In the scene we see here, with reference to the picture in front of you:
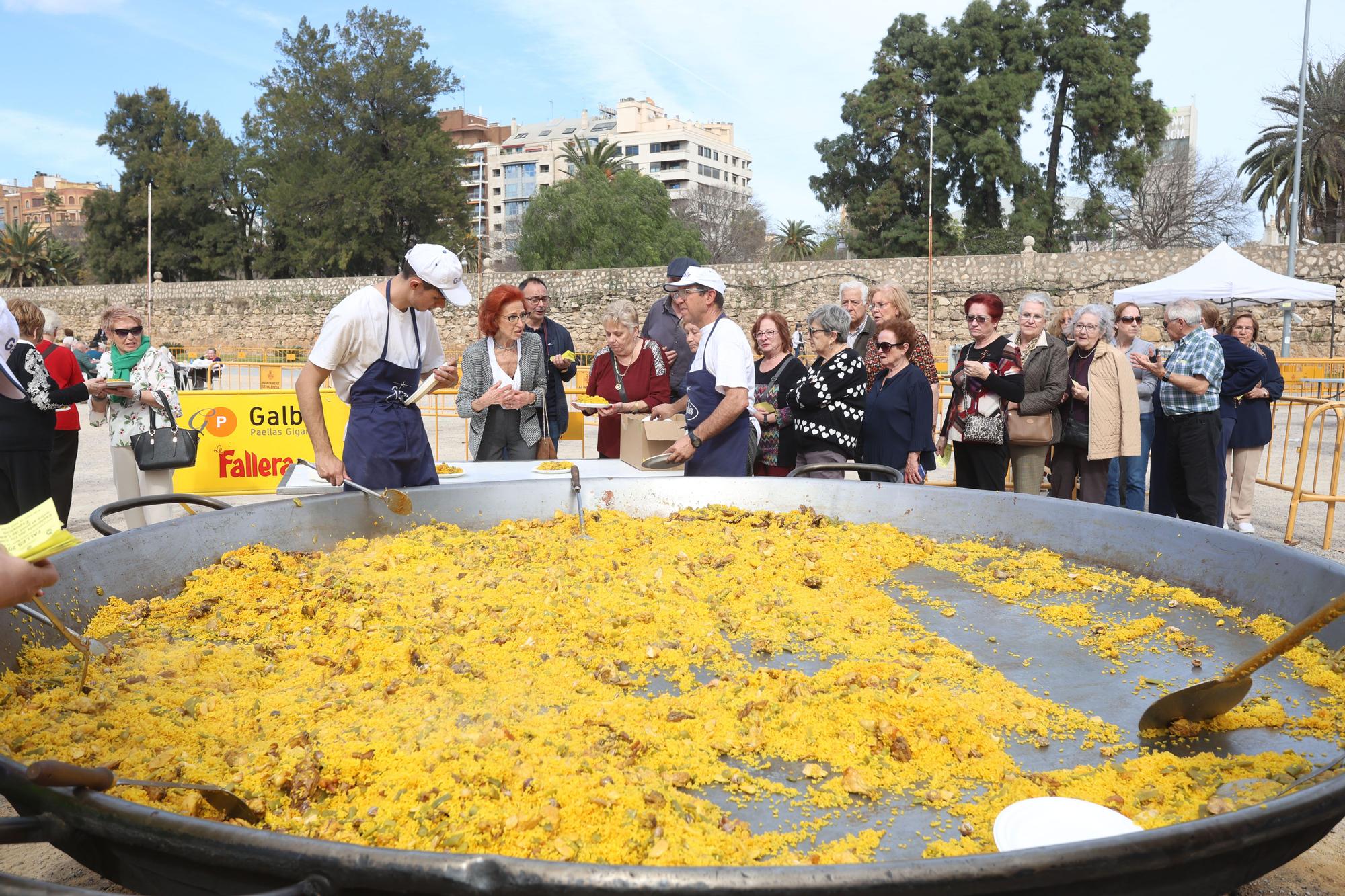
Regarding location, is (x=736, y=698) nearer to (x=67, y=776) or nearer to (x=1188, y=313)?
(x=67, y=776)

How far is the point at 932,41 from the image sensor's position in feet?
105

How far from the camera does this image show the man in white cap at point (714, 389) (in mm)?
4191

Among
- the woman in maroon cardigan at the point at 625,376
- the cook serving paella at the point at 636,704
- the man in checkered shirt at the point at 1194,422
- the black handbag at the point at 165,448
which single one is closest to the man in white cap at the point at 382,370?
the cook serving paella at the point at 636,704

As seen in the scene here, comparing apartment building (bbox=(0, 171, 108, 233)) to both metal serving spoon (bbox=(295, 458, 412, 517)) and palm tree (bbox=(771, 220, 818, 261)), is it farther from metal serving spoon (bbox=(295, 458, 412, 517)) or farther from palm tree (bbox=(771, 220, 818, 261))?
metal serving spoon (bbox=(295, 458, 412, 517))

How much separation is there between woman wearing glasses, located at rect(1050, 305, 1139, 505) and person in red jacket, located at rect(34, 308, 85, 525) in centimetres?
597

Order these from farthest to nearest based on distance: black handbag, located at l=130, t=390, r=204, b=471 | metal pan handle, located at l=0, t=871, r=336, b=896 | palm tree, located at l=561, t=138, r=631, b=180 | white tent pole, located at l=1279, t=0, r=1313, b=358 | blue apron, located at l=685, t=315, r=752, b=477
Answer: palm tree, located at l=561, t=138, r=631, b=180 < white tent pole, located at l=1279, t=0, r=1313, b=358 < black handbag, located at l=130, t=390, r=204, b=471 < blue apron, located at l=685, t=315, r=752, b=477 < metal pan handle, located at l=0, t=871, r=336, b=896

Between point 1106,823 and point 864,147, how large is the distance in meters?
34.4

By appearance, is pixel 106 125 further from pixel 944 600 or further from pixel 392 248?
pixel 944 600

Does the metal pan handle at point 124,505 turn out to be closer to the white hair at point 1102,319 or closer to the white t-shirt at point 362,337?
the white t-shirt at point 362,337

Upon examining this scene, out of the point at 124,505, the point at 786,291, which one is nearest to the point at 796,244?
the point at 786,291

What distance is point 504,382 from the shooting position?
5121 millimetres

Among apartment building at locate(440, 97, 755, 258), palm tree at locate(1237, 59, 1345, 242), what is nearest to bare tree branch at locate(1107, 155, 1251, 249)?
palm tree at locate(1237, 59, 1345, 242)

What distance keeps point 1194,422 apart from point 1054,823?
16.0 ft

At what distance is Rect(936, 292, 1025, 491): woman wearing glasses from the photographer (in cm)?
514
